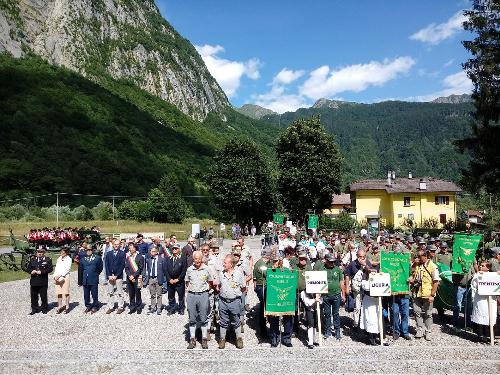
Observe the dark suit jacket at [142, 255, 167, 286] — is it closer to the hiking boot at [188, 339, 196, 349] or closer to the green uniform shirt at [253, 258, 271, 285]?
the green uniform shirt at [253, 258, 271, 285]

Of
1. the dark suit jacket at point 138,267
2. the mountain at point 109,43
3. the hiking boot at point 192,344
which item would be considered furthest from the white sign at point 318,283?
the mountain at point 109,43

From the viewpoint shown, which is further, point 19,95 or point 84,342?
point 19,95

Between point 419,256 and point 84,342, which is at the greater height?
point 419,256

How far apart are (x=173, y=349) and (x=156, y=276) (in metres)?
3.58

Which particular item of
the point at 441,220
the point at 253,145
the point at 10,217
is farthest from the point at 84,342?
the point at 441,220

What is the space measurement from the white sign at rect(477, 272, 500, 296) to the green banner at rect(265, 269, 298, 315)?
3.84 meters

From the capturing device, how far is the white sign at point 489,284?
9703 millimetres

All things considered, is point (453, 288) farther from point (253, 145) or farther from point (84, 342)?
point (253, 145)

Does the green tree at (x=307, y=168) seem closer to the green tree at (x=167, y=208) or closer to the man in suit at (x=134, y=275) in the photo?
the green tree at (x=167, y=208)

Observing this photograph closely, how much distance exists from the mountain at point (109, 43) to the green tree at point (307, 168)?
8603 centimetres

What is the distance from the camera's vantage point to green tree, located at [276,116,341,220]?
150 feet

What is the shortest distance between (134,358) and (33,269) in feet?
19.5

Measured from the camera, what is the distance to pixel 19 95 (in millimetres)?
89688

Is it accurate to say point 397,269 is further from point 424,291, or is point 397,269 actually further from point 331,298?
point 331,298
